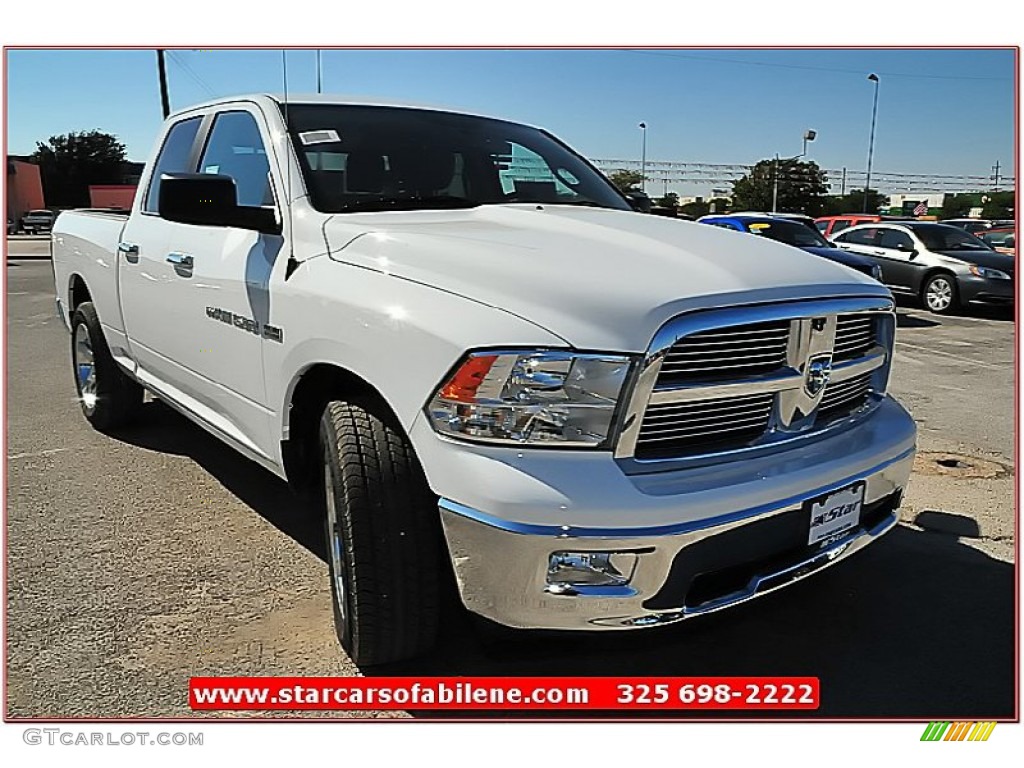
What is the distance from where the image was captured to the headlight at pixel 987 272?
11.8 metres

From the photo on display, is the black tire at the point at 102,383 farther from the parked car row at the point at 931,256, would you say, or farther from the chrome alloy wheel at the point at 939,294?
the chrome alloy wheel at the point at 939,294

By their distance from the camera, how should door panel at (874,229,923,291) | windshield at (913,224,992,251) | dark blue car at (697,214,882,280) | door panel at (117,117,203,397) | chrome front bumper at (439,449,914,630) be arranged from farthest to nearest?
door panel at (874,229,923,291) → windshield at (913,224,992,251) → dark blue car at (697,214,882,280) → door panel at (117,117,203,397) → chrome front bumper at (439,449,914,630)

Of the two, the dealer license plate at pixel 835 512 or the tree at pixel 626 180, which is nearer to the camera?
the dealer license plate at pixel 835 512

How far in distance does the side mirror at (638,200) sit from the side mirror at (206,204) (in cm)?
154

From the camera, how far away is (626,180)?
415 centimetres

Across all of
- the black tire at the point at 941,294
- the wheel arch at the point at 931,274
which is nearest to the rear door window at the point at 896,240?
the wheel arch at the point at 931,274

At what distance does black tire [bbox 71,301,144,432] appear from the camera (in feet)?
16.2

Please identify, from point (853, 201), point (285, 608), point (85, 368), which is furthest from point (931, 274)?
point (285, 608)

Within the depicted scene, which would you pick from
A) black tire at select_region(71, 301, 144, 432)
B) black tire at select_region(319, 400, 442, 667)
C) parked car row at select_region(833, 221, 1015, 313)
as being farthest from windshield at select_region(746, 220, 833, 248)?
black tire at select_region(319, 400, 442, 667)

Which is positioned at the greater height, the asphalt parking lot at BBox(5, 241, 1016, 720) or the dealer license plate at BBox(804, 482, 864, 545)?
the dealer license plate at BBox(804, 482, 864, 545)

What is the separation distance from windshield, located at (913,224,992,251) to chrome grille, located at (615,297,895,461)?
1070cm

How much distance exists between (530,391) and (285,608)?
141 centimetres

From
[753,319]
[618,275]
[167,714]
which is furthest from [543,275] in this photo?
[167,714]

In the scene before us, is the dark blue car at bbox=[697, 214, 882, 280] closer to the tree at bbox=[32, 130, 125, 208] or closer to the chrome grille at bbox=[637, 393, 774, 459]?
the tree at bbox=[32, 130, 125, 208]
